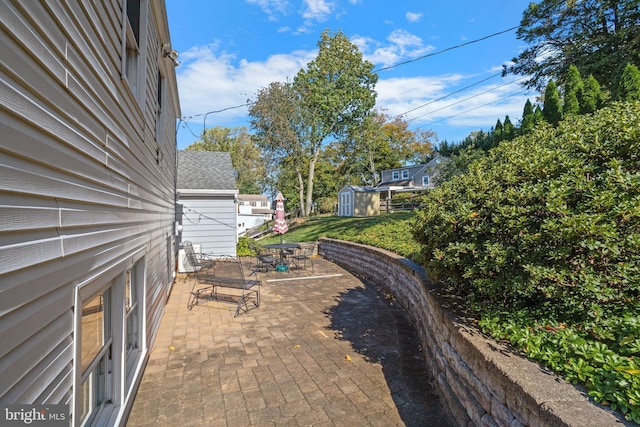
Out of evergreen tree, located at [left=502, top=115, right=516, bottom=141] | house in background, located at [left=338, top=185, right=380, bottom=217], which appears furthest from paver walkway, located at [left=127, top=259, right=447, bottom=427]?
house in background, located at [left=338, top=185, right=380, bottom=217]

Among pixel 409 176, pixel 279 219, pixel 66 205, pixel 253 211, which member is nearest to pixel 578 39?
pixel 279 219

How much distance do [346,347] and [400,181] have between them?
37.8 m

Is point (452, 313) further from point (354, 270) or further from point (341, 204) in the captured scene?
point (341, 204)

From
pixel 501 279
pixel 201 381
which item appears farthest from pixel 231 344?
pixel 501 279

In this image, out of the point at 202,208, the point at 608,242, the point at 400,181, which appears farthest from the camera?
the point at 400,181

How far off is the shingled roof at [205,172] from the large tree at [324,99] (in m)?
14.7

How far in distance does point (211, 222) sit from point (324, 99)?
18.9 m

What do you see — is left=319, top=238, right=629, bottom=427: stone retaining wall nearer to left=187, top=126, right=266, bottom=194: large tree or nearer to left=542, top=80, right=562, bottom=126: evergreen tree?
left=542, top=80, right=562, bottom=126: evergreen tree

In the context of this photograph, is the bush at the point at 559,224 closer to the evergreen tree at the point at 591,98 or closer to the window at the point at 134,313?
the window at the point at 134,313

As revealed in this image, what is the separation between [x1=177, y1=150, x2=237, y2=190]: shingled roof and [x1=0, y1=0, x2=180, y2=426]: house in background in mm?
10048

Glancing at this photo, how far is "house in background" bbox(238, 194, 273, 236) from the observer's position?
4019 cm

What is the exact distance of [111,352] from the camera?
3.21 m

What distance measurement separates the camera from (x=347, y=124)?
30281 millimetres

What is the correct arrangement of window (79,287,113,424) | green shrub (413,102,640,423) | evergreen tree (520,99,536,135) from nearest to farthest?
green shrub (413,102,640,423) → window (79,287,113,424) → evergreen tree (520,99,536,135)
